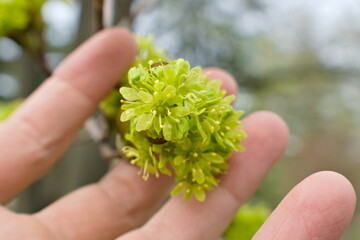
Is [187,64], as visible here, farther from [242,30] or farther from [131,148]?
[242,30]

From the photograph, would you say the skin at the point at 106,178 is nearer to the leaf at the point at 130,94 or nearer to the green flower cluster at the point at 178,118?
the green flower cluster at the point at 178,118

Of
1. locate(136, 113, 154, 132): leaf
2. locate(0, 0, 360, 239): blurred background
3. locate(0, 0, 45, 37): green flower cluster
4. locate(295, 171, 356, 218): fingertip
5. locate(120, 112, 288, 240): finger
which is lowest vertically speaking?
locate(0, 0, 360, 239): blurred background

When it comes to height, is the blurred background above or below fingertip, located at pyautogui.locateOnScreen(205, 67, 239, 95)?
below

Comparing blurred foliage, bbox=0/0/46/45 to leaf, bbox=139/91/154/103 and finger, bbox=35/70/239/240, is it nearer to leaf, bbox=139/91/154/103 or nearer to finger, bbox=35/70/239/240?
finger, bbox=35/70/239/240

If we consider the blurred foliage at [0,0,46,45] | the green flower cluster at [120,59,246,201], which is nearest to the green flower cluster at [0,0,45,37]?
the blurred foliage at [0,0,46,45]

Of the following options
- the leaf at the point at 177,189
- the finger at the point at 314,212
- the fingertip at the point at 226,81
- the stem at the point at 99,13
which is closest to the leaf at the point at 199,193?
the leaf at the point at 177,189

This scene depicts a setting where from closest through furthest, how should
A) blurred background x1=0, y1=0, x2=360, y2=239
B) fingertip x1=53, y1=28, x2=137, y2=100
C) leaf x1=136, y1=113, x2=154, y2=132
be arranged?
1. leaf x1=136, y1=113, x2=154, y2=132
2. fingertip x1=53, y1=28, x2=137, y2=100
3. blurred background x1=0, y1=0, x2=360, y2=239
